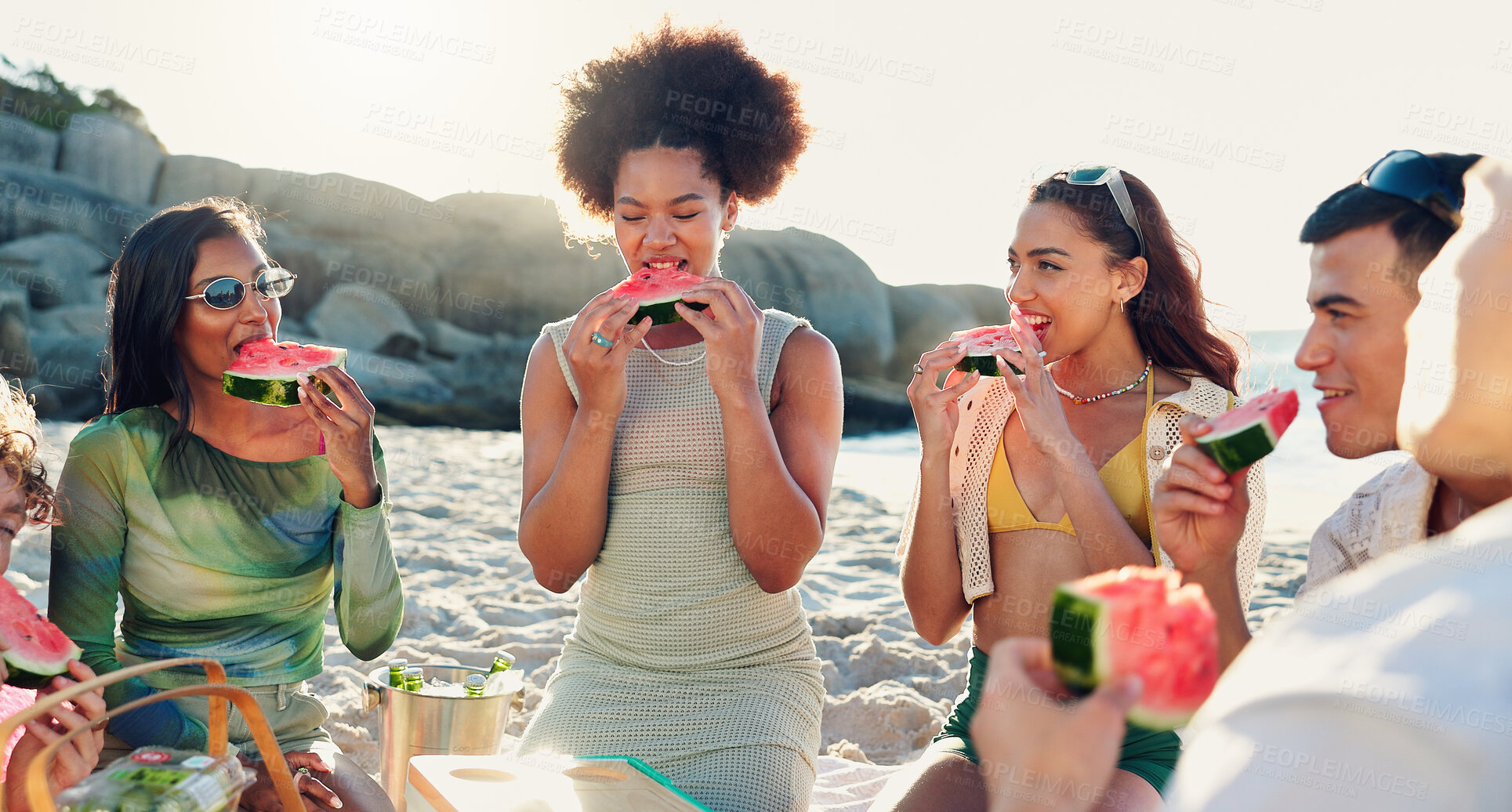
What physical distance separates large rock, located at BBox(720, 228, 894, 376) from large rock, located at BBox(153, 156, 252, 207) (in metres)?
11.1

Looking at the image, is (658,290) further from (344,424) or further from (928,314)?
(928,314)

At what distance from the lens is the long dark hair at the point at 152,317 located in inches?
141

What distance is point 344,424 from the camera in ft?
11.3

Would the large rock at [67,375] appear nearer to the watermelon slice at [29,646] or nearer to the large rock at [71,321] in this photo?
the large rock at [71,321]

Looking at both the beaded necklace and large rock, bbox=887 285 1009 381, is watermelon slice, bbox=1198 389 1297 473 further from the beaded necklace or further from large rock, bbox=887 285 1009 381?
large rock, bbox=887 285 1009 381

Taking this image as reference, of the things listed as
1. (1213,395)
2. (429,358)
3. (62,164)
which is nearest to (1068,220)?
(1213,395)

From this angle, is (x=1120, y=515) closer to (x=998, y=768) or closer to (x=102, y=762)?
(x=998, y=768)

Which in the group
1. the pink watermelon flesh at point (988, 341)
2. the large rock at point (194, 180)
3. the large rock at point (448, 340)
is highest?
the large rock at point (194, 180)

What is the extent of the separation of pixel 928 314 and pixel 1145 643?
29012 millimetres

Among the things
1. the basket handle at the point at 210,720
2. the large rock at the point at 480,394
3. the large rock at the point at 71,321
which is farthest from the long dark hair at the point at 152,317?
the large rock at the point at 480,394

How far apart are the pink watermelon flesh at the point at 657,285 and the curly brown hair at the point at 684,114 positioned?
1.52 ft

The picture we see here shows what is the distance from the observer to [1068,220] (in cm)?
366

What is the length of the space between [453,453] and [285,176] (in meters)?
12.0

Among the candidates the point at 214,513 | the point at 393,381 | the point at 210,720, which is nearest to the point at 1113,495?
the point at 210,720
